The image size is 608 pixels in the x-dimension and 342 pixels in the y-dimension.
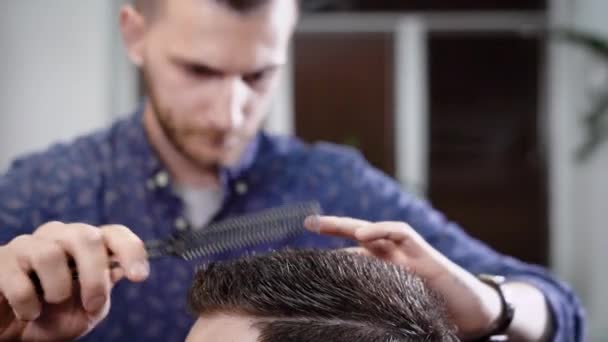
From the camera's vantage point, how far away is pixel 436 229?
979mm

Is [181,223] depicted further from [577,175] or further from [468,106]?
[577,175]

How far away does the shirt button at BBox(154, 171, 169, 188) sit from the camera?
3.38 ft

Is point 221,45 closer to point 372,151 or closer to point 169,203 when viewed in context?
point 169,203

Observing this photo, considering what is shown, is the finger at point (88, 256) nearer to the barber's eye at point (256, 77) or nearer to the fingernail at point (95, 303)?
the fingernail at point (95, 303)

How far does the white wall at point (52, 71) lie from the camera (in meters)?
2.10

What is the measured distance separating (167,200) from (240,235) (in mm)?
352

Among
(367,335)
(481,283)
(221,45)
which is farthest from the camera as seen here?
(221,45)

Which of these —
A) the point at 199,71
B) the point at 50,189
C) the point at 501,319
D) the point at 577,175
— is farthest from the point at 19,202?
the point at 577,175

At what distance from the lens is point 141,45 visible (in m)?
1.07

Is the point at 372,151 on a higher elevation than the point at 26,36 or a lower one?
lower

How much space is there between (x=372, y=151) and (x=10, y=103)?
1.44 m

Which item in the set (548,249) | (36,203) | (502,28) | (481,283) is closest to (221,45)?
(36,203)

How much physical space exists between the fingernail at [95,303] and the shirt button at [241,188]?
0.52 m

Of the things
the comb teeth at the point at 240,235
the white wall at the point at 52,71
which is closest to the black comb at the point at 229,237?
the comb teeth at the point at 240,235
